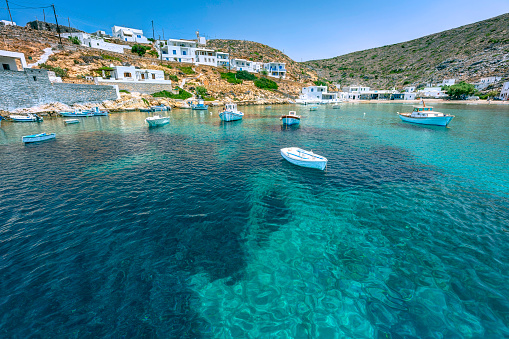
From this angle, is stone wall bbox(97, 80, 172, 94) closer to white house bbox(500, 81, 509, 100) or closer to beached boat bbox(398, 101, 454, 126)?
beached boat bbox(398, 101, 454, 126)

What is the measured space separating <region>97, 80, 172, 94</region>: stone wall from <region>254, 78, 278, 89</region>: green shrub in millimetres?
46757

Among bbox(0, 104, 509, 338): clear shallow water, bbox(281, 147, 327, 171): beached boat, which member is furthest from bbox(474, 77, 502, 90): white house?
bbox(281, 147, 327, 171): beached boat

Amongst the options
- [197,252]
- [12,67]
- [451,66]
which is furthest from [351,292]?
[451,66]

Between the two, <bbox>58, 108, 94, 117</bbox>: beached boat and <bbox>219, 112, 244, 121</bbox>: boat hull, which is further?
<bbox>58, 108, 94, 117</bbox>: beached boat

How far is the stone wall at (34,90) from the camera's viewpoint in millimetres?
47188

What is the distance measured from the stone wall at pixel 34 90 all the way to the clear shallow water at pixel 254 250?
4321 cm

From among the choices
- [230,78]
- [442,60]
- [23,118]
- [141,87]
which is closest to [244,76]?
[230,78]

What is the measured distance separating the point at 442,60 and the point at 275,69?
11079cm

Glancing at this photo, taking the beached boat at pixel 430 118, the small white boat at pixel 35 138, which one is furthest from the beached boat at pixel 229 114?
the beached boat at pixel 430 118

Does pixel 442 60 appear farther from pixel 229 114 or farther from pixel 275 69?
pixel 229 114

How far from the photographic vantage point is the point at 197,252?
33.4 ft

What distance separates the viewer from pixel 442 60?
140500mm

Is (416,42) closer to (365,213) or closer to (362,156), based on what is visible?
(362,156)

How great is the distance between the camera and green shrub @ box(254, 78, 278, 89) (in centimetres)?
11144
